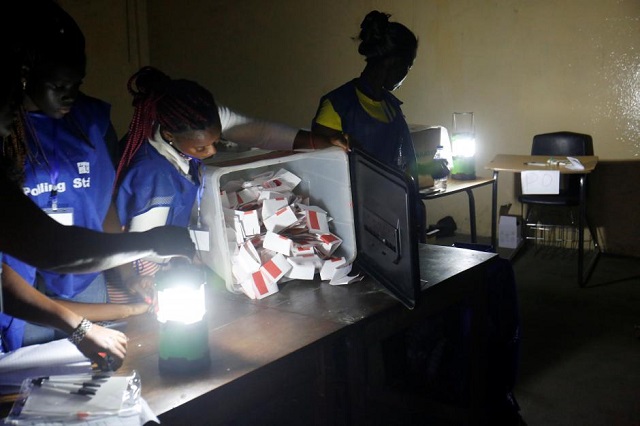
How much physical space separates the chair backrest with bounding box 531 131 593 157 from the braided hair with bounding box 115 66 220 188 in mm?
3624

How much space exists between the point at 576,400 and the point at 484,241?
108 inches

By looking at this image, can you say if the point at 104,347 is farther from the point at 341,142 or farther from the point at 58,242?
the point at 341,142

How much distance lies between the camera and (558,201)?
4691mm

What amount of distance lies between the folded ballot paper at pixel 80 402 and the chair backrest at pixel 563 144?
4.24 m

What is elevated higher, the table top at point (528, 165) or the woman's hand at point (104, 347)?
the woman's hand at point (104, 347)

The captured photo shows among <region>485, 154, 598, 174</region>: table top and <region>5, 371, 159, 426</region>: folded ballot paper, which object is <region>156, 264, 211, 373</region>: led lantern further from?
<region>485, 154, 598, 174</region>: table top

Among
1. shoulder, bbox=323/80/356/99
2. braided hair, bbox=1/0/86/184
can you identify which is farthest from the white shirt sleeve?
braided hair, bbox=1/0/86/184

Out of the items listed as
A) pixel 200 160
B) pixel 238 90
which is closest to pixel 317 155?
pixel 200 160

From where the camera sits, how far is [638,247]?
16.8 ft

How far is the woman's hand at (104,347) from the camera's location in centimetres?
159

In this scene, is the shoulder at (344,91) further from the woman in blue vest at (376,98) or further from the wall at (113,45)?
the wall at (113,45)

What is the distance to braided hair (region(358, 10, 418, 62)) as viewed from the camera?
3.11 metres


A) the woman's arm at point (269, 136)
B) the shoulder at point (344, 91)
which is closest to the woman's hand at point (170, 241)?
the woman's arm at point (269, 136)

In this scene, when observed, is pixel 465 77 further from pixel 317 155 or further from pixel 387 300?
pixel 387 300
